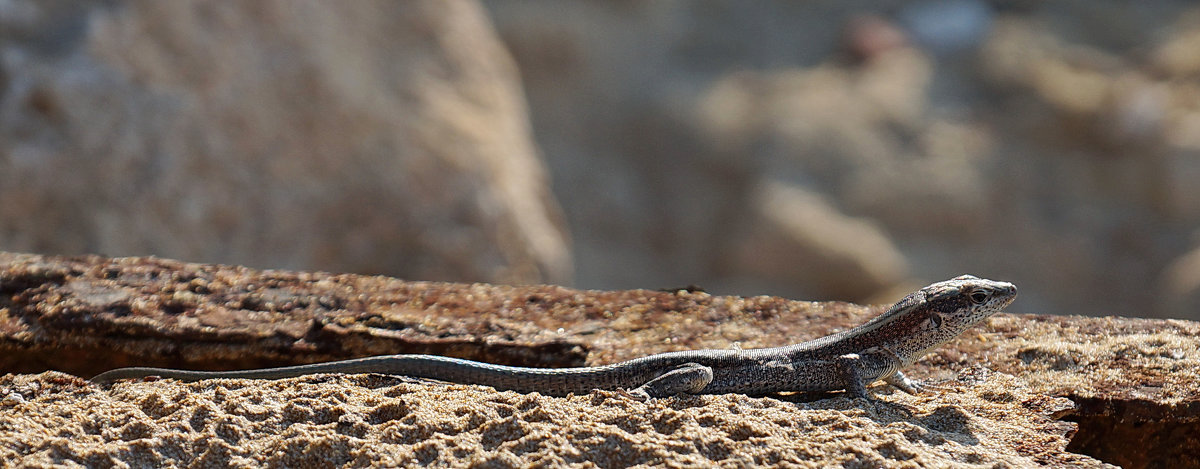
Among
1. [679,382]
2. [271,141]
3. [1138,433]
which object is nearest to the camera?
[679,382]

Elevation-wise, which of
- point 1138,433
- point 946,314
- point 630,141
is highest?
point 630,141

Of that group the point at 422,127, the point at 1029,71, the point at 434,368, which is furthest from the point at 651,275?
the point at 434,368

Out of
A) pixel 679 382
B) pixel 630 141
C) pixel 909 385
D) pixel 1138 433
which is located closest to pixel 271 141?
pixel 679 382

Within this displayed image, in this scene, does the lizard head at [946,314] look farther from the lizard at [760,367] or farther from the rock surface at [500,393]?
the rock surface at [500,393]

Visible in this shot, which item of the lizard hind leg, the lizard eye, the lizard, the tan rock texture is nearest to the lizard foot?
the lizard

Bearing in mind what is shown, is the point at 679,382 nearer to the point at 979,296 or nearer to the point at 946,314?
the point at 946,314

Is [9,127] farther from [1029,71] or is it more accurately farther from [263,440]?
[1029,71]
